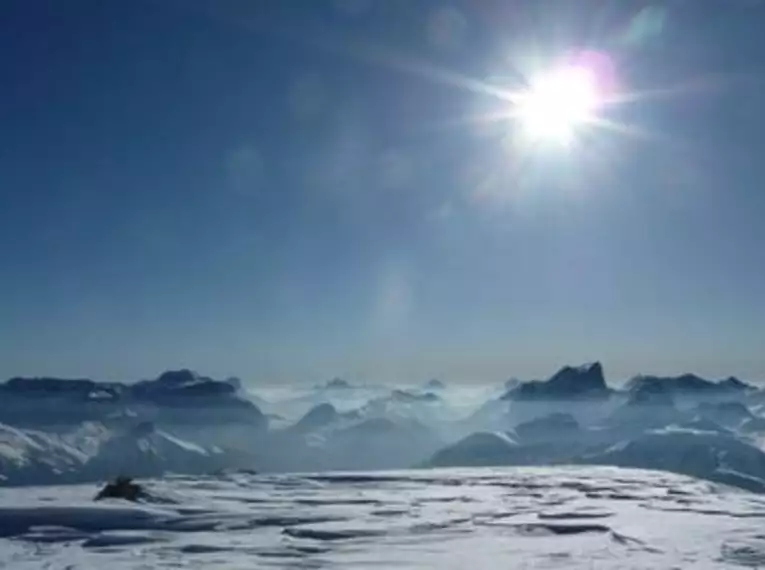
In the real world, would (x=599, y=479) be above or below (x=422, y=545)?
above

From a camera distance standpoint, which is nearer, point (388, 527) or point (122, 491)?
point (388, 527)

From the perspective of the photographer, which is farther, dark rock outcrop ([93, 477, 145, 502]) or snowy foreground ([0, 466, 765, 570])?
dark rock outcrop ([93, 477, 145, 502])

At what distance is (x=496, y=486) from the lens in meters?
49.5

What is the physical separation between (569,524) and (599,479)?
2259 cm

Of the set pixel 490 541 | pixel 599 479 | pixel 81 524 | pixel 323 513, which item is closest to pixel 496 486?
pixel 599 479

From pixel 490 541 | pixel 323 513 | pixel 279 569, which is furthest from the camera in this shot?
pixel 323 513

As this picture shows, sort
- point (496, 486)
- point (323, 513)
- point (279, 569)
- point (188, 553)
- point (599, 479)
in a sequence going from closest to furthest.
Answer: point (279, 569)
point (188, 553)
point (323, 513)
point (496, 486)
point (599, 479)

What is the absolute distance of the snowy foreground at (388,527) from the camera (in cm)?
2575

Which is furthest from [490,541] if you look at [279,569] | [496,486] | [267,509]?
[496,486]

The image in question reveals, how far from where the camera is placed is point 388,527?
1259 inches

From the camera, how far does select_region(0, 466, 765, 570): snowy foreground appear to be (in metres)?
25.8

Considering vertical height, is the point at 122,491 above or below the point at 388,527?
above

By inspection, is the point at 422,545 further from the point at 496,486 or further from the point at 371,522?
the point at 496,486

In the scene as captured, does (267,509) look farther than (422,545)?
Yes
